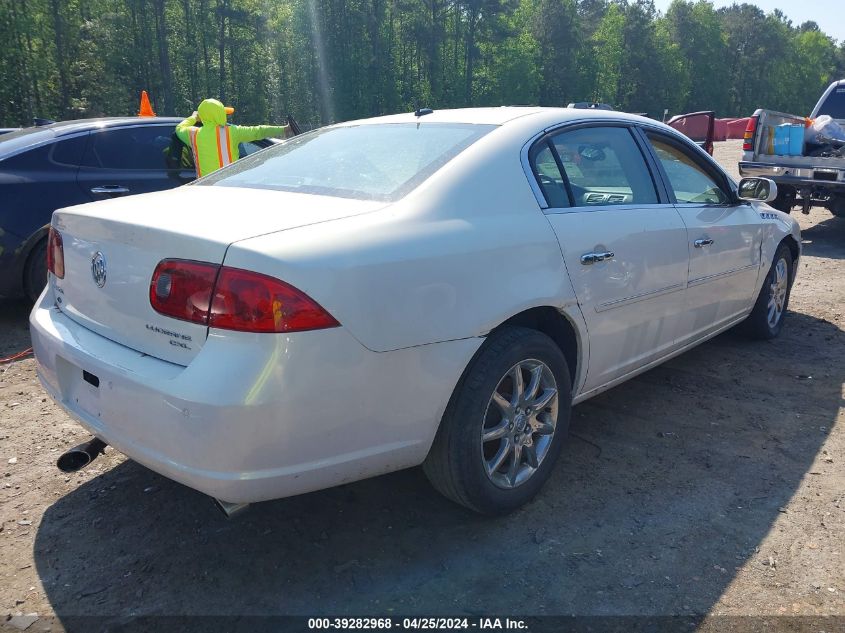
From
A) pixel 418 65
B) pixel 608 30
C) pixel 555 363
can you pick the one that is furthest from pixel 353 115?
pixel 555 363

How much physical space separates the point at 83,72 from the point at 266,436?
42.9 metres

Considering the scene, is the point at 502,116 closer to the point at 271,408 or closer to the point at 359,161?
the point at 359,161

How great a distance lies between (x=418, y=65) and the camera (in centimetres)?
5900

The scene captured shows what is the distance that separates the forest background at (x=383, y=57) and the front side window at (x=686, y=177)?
3901 cm

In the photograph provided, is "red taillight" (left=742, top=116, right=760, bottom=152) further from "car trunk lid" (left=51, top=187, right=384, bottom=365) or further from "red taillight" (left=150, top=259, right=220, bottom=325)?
"red taillight" (left=150, top=259, right=220, bottom=325)

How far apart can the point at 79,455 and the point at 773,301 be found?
4.62 metres

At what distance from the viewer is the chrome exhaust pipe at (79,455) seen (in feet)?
8.76

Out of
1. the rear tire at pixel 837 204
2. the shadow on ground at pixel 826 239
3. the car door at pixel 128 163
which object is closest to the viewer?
the car door at pixel 128 163

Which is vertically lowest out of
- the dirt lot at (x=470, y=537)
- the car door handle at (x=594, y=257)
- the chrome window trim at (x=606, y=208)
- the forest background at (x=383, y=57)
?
the dirt lot at (x=470, y=537)

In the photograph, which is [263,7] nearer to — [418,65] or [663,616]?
[418,65]

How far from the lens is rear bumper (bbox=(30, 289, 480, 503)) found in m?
2.09

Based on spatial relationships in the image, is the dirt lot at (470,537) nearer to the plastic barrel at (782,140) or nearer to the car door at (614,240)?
the car door at (614,240)

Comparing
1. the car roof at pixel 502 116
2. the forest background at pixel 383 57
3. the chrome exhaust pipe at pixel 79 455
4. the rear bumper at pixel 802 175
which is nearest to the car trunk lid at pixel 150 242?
the chrome exhaust pipe at pixel 79 455

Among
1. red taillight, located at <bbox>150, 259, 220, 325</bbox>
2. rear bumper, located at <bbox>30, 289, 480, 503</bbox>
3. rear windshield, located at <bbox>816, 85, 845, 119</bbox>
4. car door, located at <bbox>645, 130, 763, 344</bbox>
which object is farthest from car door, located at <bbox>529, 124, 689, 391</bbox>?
rear windshield, located at <bbox>816, 85, 845, 119</bbox>
